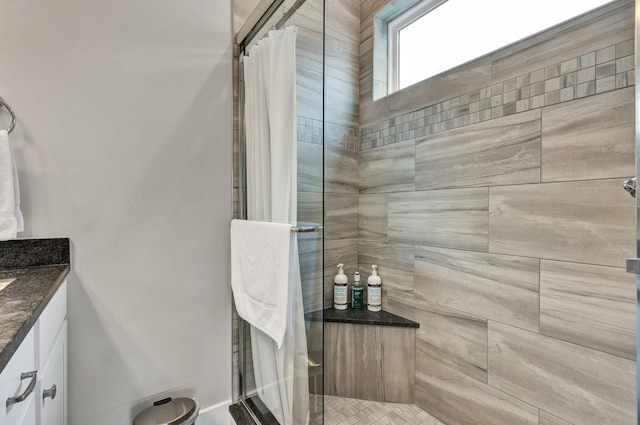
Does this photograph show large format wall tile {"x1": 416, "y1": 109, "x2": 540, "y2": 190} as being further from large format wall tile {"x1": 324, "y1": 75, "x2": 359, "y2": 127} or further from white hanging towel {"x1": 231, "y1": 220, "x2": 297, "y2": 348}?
white hanging towel {"x1": 231, "y1": 220, "x2": 297, "y2": 348}

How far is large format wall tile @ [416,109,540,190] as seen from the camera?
1.32m

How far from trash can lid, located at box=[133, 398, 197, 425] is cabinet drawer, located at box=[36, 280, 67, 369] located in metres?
0.56

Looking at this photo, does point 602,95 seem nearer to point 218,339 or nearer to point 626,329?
point 626,329

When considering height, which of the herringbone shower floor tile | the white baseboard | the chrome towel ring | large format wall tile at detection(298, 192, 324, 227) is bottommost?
the herringbone shower floor tile

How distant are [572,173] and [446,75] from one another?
0.80m

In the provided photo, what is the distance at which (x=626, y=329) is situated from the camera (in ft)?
3.50

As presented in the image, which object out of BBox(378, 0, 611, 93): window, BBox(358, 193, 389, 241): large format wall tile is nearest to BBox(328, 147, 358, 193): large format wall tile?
BBox(358, 193, 389, 241): large format wall tile

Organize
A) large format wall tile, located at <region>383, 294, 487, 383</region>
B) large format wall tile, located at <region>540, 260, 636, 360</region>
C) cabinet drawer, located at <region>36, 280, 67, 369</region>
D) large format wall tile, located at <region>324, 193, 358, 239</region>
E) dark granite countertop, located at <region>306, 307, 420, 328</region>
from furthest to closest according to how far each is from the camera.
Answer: large format wall tile, located at <region>324, 193, 358, 239</region> → dark granite countertop, located at <region>306, 307, 420, 328</region> → large format wall tile, located at <region>383, 294, 487, 383</region> → large format wall tile, located at <region>540, 260, 636, 360</region> → cabinet drawer, located at <region>36, 280, 67, 369</region>

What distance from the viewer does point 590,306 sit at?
1143mm

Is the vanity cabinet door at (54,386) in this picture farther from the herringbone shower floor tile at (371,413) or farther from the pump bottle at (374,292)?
the pump bottle at (374,292)

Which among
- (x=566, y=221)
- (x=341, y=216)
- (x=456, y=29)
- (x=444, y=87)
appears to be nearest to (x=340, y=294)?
(x=341, y=216)

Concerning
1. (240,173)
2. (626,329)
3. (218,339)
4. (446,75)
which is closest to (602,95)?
(446,75)

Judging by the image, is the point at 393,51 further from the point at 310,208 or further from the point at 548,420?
the point at 548,420

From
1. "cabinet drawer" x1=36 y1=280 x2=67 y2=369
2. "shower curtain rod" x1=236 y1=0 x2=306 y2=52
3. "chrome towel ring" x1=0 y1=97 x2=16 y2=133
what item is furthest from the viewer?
"shower curtain rod" x1=236 y1=0 x2=306 y2=52
